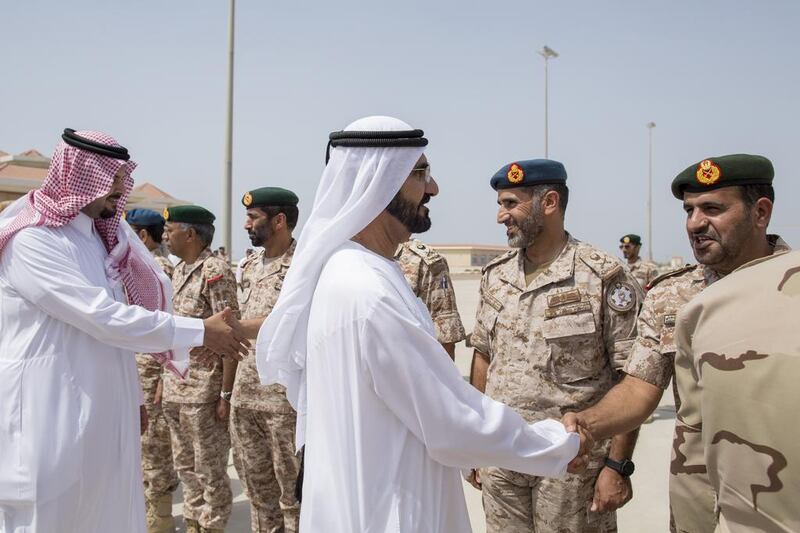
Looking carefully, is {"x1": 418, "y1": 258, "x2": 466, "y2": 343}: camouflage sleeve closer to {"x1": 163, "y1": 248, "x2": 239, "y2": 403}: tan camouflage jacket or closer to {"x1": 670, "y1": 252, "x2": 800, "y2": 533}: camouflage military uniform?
{"x1": 163, "y1": 248, "x2": 239, "y2": 403}: tan camouflage jacket

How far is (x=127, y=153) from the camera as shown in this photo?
3096 mm

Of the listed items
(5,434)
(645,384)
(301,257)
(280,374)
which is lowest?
(5,434)

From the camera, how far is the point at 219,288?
4504mm

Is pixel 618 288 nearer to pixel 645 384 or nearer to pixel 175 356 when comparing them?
pixel 645 384

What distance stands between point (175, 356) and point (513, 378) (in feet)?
5.63

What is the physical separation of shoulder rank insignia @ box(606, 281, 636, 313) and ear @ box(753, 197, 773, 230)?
0.65 metres

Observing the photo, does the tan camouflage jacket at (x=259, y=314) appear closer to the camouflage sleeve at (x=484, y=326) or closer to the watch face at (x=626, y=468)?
the camouflage sleeve at (x=484, y=326)

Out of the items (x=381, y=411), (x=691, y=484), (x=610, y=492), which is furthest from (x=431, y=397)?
(x=610, y=492)

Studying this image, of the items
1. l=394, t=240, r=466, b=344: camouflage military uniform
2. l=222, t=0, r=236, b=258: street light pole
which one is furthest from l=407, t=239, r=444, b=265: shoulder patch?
l=222, t=0, r=236, b=258: street light pole

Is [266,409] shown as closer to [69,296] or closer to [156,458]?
[156,458]

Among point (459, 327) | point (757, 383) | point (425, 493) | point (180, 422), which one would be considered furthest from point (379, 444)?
point (180, 422)

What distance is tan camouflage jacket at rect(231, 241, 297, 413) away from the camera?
4098 millimetres

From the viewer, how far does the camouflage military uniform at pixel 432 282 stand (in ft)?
14.3

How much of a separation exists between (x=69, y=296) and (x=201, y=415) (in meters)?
1.99
